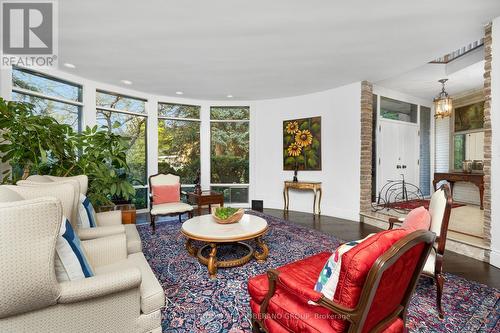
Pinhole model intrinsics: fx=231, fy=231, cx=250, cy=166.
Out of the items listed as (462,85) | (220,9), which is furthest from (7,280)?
(462,85)

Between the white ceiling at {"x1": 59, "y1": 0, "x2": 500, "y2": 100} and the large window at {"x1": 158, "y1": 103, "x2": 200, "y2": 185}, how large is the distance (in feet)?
4.26

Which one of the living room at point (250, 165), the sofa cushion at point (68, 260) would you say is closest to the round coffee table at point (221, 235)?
the living room at point (250, 165)

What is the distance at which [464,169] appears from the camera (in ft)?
17.7

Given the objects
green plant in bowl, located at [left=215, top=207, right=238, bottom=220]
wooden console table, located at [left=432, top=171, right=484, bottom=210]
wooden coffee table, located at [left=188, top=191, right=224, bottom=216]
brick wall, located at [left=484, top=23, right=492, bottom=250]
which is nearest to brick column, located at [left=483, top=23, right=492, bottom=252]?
brick wall, located at [left=484, top=23, right=492, bottom=250]

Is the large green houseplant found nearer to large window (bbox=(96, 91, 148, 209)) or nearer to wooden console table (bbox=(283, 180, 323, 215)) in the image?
large window (bbox=(96, 91, 148, 209))

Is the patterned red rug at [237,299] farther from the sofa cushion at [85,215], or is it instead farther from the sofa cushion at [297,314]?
the sofa cushion at [85,215]

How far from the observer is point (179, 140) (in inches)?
223

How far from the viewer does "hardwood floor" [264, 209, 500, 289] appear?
2441 mm

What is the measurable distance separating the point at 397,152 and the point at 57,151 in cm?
649

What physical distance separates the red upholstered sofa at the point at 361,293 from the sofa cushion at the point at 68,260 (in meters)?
1.03

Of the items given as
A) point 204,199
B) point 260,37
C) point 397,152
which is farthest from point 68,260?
point 397,152

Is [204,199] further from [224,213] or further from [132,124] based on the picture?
[132,124]

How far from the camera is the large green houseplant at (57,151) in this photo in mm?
2336

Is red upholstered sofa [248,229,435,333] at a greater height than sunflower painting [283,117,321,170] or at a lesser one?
lesser
